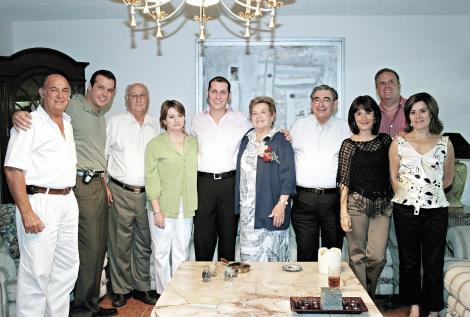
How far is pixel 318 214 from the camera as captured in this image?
138 inches

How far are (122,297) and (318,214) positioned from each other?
153 centimetres

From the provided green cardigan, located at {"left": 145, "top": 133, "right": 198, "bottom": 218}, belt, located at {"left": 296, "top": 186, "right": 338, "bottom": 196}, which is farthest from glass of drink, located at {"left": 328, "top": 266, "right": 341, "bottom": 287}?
green cardigan, located at {"left": 145, "top": 133, "right": 198, "bottom": 218}

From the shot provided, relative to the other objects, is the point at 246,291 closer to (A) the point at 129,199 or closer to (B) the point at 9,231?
(A) the point at 129,199

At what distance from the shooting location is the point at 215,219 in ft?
11.9

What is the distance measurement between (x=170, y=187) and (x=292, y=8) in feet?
6.52

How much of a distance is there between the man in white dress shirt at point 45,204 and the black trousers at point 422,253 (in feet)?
6.69

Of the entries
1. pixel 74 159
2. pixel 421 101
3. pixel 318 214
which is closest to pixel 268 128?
pixel 318 214

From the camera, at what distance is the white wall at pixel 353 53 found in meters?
4.77

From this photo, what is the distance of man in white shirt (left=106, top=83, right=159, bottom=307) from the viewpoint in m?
3.72

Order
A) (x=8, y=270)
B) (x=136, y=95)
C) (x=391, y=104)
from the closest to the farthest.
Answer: (x=8, y=270), (x=136, y=95), (x=391, y=104)

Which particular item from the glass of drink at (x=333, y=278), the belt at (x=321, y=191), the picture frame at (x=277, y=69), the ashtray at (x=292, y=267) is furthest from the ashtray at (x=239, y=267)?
the picture frame at (x=277, y=69)

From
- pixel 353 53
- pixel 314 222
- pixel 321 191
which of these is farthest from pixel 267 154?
pixel 353 53

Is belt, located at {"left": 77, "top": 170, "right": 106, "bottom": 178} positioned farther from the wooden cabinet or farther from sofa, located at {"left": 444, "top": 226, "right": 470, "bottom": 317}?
sofa, located at {"left": 444, "top": 226, "right": 470, "bottom": 317}

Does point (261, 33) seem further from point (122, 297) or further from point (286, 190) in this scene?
point (122, 297)
